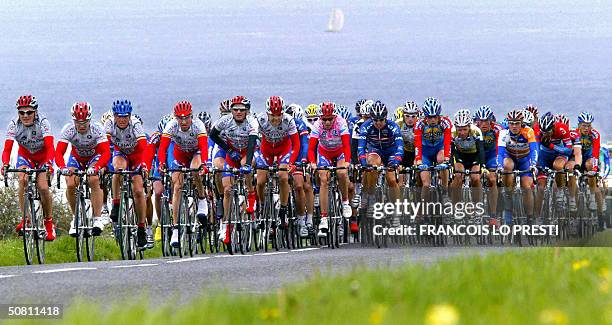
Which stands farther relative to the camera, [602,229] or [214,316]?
[602,229]

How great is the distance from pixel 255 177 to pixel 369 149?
6.24 ft

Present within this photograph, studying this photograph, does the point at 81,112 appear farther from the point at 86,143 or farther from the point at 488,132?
the point at 488,132

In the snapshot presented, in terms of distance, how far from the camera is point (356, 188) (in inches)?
Result: 875

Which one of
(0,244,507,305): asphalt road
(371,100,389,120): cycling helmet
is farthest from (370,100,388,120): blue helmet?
(0,244,507,305): asphalt road

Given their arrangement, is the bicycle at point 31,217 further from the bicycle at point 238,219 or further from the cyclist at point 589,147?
the cyclist at point 589,147

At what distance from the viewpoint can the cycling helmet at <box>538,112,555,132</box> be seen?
23.2 metres

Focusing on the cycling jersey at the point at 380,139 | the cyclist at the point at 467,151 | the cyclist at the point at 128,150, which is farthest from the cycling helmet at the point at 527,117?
the cyclist at the point at 128,150

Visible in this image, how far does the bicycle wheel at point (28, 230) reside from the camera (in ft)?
59.0

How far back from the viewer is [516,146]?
70.6ft

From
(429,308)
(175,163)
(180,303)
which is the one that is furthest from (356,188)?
(429,308)

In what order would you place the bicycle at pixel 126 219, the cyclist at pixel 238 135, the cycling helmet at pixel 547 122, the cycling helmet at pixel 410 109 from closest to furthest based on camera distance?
the bicycle at pixel 126 219
the cyclist at pixel 238 135
the cycling helmet at pixel 410 109
the cycling helmet at pixel 547 122

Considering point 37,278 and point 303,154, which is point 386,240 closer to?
point 303,154

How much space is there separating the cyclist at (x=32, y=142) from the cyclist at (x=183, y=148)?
5.44 ft

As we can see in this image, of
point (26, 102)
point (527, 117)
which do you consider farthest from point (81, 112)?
point (527, 117)
